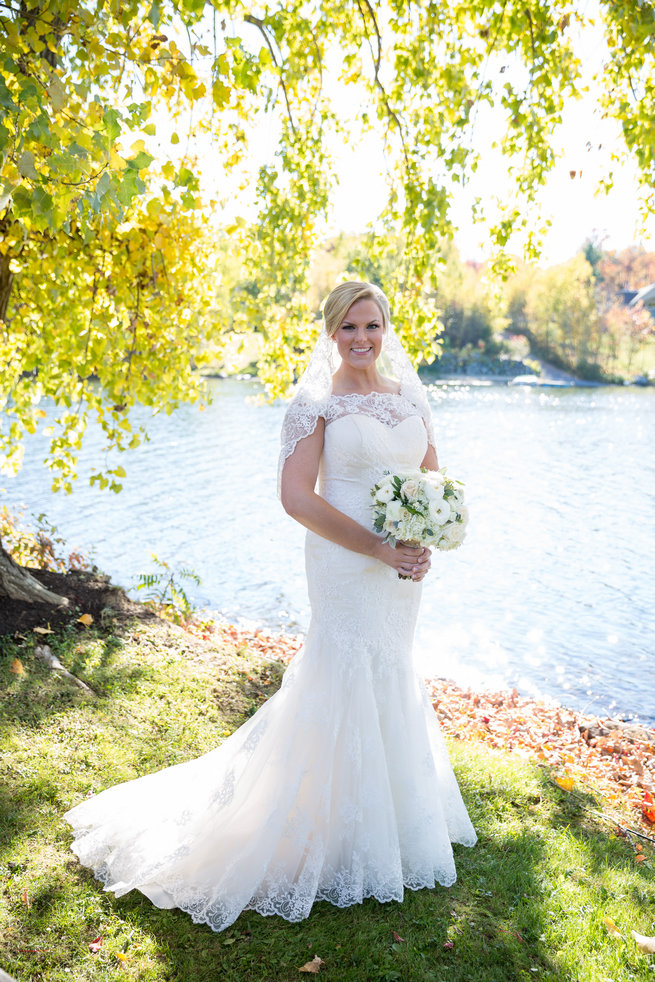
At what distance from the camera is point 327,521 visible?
3.39 metres

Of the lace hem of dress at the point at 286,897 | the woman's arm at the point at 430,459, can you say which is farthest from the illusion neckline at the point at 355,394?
the lace hem of dress at the point at 286,897

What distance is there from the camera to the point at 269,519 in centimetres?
1512

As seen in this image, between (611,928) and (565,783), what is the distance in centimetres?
147

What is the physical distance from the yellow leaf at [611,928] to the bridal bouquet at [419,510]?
1.79m

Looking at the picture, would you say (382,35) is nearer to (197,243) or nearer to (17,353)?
(197,243)

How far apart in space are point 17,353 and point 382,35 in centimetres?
468

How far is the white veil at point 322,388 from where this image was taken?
350cm

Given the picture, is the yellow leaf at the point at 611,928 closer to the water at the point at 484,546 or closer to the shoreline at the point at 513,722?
the shoreline at the point at 513,722

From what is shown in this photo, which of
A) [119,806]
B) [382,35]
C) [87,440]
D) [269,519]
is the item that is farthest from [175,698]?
[87,440]

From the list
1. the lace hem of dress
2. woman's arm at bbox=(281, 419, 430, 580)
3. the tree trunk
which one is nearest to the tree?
the tree trunk

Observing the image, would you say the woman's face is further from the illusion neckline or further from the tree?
the tree

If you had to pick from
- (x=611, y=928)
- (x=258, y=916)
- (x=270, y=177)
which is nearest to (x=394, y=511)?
(x=258, y=916)

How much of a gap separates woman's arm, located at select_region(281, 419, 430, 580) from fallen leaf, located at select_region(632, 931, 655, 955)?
5.81 feet

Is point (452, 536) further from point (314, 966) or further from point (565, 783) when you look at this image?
point (565, 783)
